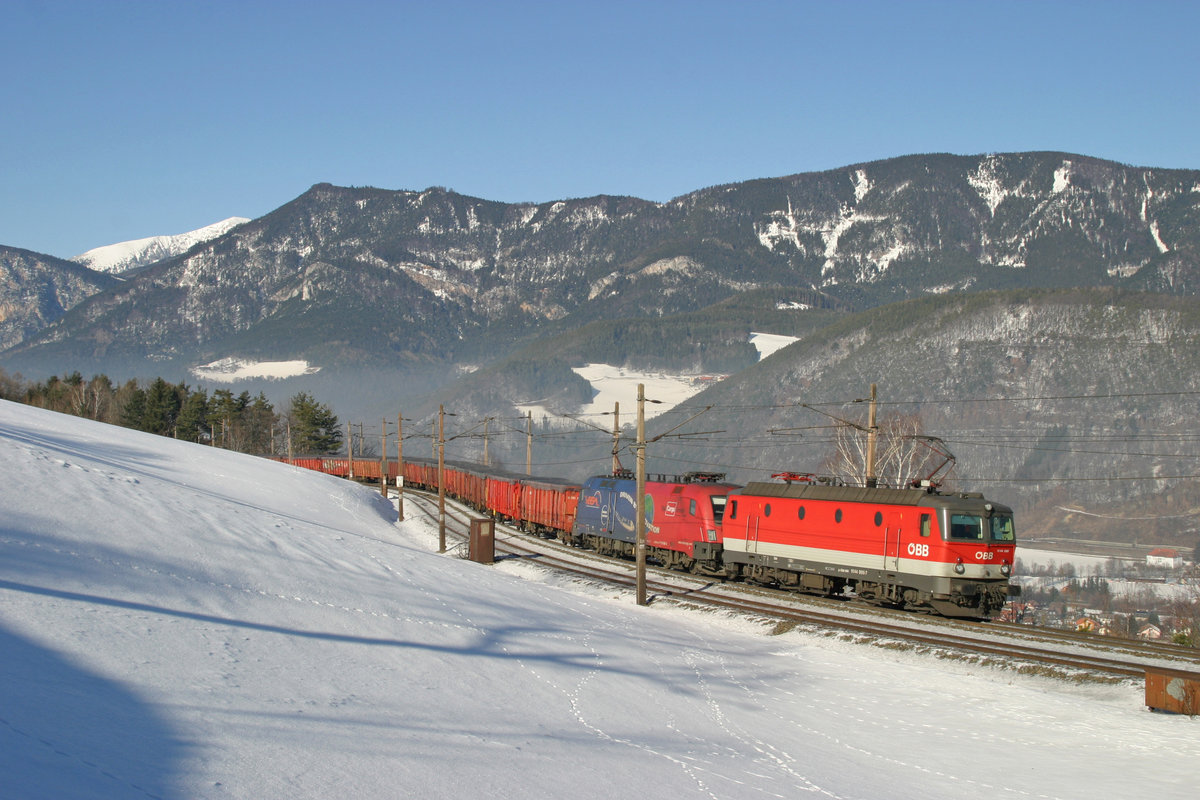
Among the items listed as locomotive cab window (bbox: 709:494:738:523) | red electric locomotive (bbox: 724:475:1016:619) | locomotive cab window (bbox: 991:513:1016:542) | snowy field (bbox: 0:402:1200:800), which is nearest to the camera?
snowy field (bbox: 0:402:1200:800)

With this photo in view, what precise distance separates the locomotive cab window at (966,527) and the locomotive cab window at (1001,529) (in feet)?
1.67

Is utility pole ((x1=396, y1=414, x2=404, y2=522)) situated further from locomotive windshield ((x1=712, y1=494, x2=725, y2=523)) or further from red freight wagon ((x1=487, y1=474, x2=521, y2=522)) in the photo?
locomotive windshield ((x1=712, y1=494, x2=725, y2=523))

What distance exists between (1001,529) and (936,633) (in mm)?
4239

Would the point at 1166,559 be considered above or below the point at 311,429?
below

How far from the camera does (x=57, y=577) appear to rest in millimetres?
14648

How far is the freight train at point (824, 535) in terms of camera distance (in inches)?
1061

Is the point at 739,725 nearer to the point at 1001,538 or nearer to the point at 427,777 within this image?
the point at 427,777

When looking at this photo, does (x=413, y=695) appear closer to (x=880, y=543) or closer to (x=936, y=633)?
(x=936, y=633)

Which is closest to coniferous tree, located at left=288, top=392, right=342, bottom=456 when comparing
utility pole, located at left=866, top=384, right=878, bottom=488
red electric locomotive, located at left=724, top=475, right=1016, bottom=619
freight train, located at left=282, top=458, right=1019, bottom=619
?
freight train, located at left=282, top=458, right=1019, bottom=619

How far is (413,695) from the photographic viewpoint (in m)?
13.3

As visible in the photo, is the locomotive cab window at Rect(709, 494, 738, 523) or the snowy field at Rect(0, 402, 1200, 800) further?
the locomotive cab window at Rect(709, 494, 738, 523)

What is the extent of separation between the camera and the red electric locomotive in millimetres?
26859

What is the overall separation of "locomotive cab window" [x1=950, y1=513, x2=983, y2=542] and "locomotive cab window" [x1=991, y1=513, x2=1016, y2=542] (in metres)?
0.51

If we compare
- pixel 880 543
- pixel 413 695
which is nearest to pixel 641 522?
pixel 880 543
